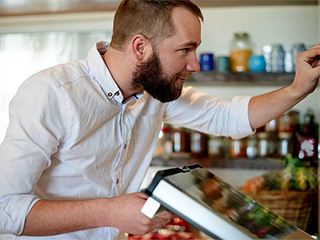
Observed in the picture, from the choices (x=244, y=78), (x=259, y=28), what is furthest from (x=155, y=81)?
(x=259, y=28)

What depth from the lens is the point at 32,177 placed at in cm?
85

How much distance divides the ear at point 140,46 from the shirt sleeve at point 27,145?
10.5 inches

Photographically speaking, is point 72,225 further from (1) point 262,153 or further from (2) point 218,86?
(2) point 218,86

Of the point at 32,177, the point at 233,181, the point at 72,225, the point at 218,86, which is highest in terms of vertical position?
the point at 32,177

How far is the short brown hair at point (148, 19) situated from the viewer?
105cm

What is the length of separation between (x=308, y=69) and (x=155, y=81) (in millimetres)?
411

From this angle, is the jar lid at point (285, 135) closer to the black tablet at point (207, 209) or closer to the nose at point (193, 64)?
the nose at point (193, 64)

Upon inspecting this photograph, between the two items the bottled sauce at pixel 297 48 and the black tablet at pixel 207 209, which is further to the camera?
the bottled sauce at pixel 297 48

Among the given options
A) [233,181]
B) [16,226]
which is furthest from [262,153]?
[16,226]

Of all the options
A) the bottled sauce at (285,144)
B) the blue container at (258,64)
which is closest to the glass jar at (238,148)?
the bottled sauce at (285,144)

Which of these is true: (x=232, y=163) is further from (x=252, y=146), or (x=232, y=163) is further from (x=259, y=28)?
(x=259, y=28)

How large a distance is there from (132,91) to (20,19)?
2.32 meters

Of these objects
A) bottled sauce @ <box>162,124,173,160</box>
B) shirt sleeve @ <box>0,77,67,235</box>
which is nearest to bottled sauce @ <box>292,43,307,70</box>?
bottled sauce @ <box>162,124,173,160</box>

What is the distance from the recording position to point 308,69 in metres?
0.95
